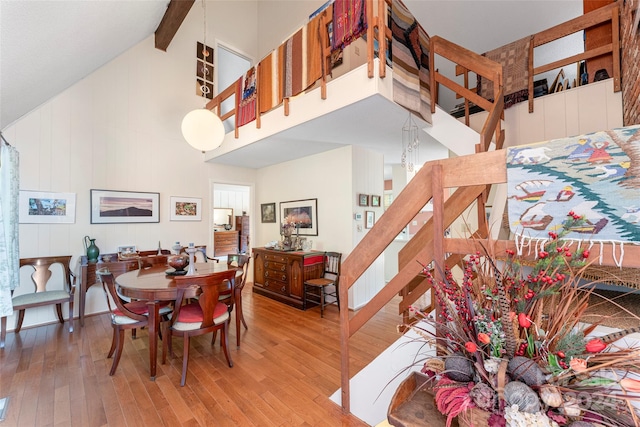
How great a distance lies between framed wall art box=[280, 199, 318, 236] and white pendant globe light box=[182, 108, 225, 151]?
2.06 m

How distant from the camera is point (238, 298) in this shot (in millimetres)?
2961

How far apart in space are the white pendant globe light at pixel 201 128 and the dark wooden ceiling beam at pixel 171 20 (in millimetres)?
2387

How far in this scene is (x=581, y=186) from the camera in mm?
920

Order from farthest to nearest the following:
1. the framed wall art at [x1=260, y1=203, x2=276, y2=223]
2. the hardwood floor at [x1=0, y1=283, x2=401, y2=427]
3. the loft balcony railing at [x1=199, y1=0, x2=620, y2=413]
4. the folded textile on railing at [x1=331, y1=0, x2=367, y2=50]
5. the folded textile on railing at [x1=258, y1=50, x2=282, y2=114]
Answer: the framed wall art at [x1=260, y1=203, x2=276, y2=223]
the folded textile on railing at [x1=258, y1=50, x2=282, y2=114]
the folded textile on railing at [x1=331, y1=0, x2=367, y2=50]
the hardwood floor at [x1=0, y1=283, x2=401, y2=427]
the loft balcony railing at [x1=199, y1=0, x2=620, y2=413]

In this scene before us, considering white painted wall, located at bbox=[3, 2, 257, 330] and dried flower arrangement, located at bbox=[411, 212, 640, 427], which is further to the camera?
white painted wall, located at bbox=[3, 2, 257, 330]

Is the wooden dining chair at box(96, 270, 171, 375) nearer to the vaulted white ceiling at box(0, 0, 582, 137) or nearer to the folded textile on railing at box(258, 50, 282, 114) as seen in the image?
the vaulted white ceiling at box(0, 0, 582, 137)

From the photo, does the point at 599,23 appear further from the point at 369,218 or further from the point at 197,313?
the point at 197,313

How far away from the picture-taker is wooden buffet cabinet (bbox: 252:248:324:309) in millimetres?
4148

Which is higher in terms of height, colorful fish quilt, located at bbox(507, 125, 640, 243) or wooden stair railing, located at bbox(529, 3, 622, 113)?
wooden stair railing, located at bbox(529, 3, 622, 113)

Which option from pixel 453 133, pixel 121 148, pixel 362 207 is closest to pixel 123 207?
pixel 121 148

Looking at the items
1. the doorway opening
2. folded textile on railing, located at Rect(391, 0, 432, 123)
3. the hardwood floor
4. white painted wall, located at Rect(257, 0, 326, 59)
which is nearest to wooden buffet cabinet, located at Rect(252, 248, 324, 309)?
the hardwood floor

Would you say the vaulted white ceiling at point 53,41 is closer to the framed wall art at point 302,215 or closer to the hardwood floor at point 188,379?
the hardwood floor at point 188,379

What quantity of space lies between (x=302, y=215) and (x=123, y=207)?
3.03 meters

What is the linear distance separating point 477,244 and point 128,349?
11.9 feet
